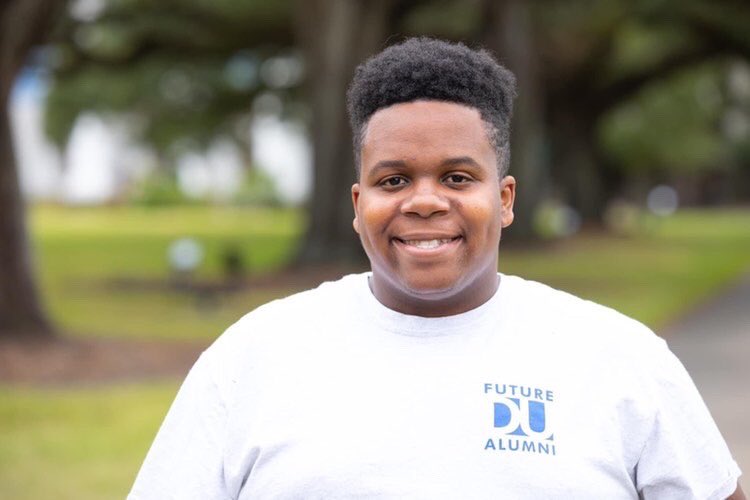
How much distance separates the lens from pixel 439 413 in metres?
2.19

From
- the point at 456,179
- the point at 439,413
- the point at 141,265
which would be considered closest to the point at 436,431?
the point at 439,413

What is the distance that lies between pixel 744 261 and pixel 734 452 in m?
→ 18.3

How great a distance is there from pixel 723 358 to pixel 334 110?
9542 mm

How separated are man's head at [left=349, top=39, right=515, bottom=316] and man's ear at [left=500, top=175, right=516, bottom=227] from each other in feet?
0.30

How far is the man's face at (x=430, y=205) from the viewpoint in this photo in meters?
2.25

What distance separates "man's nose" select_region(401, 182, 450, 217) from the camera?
2.25 meters

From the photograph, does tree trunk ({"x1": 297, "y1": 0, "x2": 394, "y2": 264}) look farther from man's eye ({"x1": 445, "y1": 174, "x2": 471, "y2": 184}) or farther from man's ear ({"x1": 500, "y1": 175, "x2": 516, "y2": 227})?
man's eye ({"x1": 445, "y1": 174, "x2": 471, "y2": 184})

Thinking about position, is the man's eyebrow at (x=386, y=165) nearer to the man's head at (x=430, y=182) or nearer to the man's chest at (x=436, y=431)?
the man's head at (x=430, y=182)

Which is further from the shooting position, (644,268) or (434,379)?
(644,268)

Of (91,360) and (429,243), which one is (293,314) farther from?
(91,360)

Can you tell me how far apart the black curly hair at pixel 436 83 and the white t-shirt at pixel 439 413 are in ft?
1.01

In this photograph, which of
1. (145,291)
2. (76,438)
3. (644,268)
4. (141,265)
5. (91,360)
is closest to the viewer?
(76,438)

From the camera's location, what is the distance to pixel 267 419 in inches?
88.4

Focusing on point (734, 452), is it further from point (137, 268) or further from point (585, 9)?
point (585, 9)
